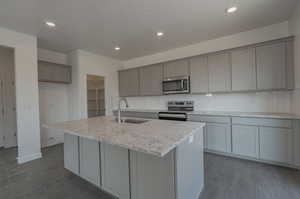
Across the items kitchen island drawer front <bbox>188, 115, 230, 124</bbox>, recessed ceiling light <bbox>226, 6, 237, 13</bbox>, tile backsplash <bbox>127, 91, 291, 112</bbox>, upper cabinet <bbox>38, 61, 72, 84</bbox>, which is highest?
recessed ceiling light <bbox>226, 6, 237, 13</bbox>

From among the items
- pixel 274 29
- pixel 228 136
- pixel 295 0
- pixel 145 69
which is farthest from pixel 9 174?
pixel 274 29

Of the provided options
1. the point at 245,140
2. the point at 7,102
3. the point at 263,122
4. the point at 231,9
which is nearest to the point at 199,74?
the point at 231,9

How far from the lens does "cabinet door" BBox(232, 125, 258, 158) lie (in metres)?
2.67

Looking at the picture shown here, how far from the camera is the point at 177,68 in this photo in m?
3.85

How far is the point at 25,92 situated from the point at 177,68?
3607 millimetres

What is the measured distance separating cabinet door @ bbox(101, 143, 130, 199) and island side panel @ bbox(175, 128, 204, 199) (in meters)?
0.60

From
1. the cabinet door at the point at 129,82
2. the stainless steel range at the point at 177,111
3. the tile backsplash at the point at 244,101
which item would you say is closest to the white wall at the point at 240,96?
the tile backsplash at the point at 244,101

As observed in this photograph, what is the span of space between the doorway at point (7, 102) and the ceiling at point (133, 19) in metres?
1.45

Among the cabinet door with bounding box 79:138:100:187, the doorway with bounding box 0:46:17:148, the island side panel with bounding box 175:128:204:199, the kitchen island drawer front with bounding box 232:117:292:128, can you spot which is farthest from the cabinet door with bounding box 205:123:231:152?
the doorway with bounding box 0:46:17:148

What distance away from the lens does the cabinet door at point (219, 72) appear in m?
3.16

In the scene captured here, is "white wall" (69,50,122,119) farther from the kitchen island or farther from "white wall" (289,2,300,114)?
"white wall" (289,2,300,114)

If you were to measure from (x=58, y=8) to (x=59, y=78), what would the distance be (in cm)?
218

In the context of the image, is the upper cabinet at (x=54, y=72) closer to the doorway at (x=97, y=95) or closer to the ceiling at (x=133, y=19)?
the ceiling at (x=133, y=19)

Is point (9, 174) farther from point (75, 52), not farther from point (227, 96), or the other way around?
point (227, 96)
